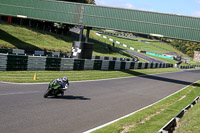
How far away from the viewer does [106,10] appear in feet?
107

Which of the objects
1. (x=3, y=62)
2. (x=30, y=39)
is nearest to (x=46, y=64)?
(x=3, y=62)

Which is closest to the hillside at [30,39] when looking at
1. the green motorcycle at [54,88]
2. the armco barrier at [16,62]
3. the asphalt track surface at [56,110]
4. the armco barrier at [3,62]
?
the armco barrier at [16,62]

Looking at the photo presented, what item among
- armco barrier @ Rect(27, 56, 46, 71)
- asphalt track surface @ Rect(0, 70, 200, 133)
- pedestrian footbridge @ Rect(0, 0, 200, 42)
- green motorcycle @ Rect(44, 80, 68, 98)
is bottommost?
asphalt track surface @ Rect(0, 70, 200, 133)

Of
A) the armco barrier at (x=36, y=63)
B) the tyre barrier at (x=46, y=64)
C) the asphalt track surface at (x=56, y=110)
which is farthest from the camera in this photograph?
the armco barrier at (x=36, y=63)

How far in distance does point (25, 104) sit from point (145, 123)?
473cm

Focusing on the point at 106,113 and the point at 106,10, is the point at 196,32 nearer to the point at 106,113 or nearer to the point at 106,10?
the point at 106,10

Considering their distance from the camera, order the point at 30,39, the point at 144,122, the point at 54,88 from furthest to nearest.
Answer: the point at 30,39 < the point at 54,88 < the point at 144,122

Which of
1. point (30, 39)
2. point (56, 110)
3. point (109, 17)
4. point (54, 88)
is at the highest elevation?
point (109, 17)

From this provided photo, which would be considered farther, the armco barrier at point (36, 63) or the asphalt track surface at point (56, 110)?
the armco barrier at point (36, 63)

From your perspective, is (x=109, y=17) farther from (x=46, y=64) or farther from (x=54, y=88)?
(x=54, y=88)

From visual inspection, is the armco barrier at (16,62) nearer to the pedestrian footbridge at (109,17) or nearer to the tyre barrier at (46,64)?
the tyre barrier at (46,64)

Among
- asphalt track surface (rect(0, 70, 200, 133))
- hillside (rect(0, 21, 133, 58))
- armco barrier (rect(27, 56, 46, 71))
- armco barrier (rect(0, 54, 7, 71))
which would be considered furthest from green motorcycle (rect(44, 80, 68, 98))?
hillside (rect(0, 21, 133, 58))

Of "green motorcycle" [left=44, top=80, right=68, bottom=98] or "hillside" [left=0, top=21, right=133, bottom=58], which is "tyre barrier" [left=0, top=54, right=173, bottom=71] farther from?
"hillside" [left=0, top=21, right=133, bottom=58]

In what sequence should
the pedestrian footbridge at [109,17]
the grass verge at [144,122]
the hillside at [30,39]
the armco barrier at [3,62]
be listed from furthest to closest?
the hillside at [30,39], the pedestrian footbridge at [109,17], the armco barrier at [3,62], the grass verge at [144,122]
